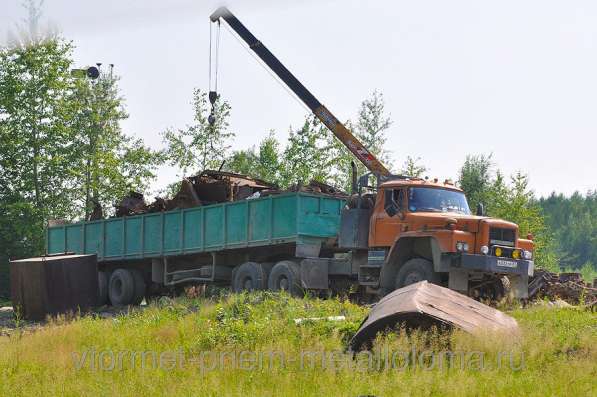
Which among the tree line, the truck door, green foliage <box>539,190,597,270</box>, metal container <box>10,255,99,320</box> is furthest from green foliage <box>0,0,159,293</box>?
green foliage <box>539,190,597,270</box>

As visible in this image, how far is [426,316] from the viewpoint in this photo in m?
9.84

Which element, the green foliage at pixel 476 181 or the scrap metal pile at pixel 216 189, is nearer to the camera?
the scrap metal pile at pixel 216 189

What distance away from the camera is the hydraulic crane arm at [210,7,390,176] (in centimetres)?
2098

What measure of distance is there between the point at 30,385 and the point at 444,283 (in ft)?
25.6

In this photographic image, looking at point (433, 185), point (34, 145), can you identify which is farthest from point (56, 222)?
point (433, 185)

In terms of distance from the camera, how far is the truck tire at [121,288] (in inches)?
888

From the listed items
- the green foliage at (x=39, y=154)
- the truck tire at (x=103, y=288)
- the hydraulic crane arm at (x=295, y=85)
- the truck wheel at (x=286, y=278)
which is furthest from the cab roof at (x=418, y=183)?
the green foliage at (x=39, y=154)

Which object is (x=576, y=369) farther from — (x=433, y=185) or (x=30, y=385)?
(x=433, y=185)

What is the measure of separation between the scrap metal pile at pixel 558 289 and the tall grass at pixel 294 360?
12.8 ft

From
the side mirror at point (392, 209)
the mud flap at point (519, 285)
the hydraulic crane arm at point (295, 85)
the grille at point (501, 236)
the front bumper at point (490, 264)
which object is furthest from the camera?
the hydraulic crane arm at point (295, 85)

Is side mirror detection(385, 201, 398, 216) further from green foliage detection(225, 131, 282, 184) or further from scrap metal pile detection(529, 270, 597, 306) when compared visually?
green foliage detection(225, 131, 282, 184)

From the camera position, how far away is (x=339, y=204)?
1795 cm

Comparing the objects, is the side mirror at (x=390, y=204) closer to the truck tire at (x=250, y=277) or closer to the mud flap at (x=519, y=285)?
the mud flap at (x=519, y=285)

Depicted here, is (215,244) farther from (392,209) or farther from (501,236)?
(501,236)
